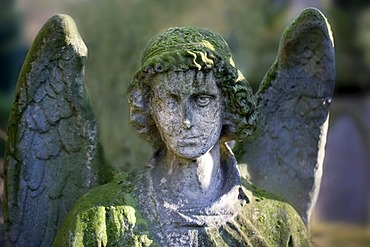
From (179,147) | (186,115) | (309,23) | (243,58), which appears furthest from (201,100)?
(243,58)

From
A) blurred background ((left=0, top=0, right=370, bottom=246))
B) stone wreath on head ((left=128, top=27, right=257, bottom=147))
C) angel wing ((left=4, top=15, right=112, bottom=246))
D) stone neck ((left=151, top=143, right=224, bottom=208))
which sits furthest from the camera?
blurred background ((left=0, top=0, right=370, bottom=246))

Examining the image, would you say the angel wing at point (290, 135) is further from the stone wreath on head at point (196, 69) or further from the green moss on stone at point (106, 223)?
the green moss on stone at point (106, 223)

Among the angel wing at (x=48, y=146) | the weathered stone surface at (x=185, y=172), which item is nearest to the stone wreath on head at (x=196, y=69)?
the weathered stone surface at (x=185, y=172)

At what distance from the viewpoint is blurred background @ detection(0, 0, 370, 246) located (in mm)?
9678

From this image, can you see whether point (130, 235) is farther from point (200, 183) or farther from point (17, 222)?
point (17, 222)

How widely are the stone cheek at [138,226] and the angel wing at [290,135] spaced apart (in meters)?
0.57

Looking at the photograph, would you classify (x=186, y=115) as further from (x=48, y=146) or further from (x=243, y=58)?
(x=243, y=58)

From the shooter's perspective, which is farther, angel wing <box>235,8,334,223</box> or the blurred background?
the blurred background

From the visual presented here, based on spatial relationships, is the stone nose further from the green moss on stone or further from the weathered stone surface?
the green moss on stone

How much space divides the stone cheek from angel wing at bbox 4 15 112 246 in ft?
0.98

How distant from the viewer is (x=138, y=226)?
3.38 metres

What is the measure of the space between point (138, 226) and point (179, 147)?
333 mm

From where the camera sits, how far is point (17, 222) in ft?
12.6

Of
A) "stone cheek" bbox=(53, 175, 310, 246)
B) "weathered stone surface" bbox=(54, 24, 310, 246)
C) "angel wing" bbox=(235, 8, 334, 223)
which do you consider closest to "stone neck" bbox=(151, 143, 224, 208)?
"weathered stone surface" bbox=(54, 24, 310, 246)
